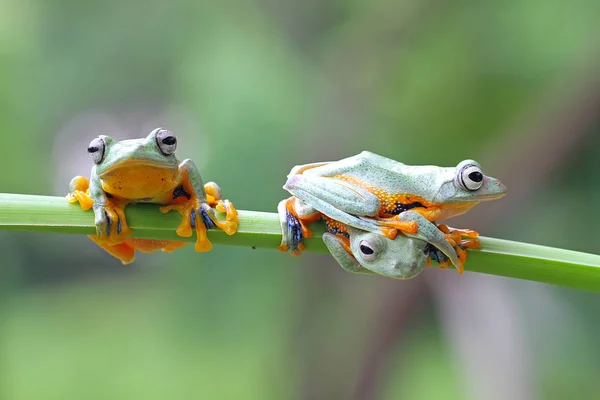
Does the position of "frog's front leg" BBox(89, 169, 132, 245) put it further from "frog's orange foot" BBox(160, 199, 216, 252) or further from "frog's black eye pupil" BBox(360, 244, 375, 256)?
"frog's black eye pupil" BBox(360, 244, 375, 256)

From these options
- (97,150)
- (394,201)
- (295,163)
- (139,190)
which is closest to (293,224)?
(394,201)

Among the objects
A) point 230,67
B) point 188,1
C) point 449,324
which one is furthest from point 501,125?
point 188,1

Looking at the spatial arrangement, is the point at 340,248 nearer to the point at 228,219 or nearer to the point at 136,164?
the point at 228,219

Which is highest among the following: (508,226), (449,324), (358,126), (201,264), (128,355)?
(358,126)

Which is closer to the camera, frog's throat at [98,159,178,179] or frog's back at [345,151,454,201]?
frog's throat at [98,159,178,179]

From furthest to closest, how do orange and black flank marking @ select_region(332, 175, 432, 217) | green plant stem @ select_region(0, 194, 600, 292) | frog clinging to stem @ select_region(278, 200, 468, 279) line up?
orange and black flank marking @ select_region(332, 175, 432, 217), frog clinging to stem @ select_region(278, 200, 468, 279), green plant stem @ select_region(0, 194, 600, 292)

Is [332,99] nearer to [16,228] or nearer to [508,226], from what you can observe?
[508,226]

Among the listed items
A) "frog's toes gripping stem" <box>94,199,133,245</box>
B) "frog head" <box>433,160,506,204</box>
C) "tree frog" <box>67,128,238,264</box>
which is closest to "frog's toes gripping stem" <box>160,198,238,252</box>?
"tree frog" <box>67,128,238,264</box>
